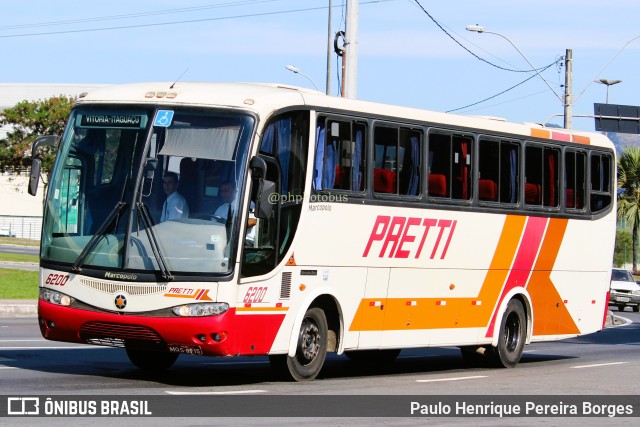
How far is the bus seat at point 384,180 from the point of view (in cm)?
1598

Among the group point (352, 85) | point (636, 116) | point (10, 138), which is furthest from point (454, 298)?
point (10, 138)

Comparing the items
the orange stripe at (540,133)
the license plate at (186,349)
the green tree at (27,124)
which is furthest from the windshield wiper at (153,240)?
the green tree at (27,124)

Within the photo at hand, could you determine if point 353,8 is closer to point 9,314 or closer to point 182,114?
point 9,314

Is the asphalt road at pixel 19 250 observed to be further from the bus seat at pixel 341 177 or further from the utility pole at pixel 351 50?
the bus seat at pixel 341 177

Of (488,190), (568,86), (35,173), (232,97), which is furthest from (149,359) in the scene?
(568,86)

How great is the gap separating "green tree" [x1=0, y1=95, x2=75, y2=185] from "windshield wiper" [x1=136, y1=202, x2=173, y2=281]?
5426 centimetres

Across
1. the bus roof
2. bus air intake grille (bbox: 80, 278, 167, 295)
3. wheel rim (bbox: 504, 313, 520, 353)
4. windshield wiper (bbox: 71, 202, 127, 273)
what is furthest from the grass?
bus air intake grille (bbox: 80, 278, 167, 295)

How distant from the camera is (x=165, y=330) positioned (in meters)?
13.3

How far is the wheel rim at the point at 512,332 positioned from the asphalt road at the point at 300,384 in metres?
0.37

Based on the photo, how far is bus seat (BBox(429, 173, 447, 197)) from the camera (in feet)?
56.0

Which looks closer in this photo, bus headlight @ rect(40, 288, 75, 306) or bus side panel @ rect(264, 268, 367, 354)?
bus headlight @ rect(40, 288, 75, 306)

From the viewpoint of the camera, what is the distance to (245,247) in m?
13.7

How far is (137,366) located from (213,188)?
3.07 meters

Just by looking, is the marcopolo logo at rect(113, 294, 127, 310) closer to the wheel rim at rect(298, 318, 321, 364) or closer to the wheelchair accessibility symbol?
the wheelchair accessibility symbol
